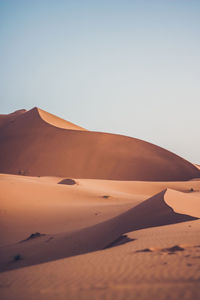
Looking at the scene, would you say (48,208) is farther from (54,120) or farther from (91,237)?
(54,120)

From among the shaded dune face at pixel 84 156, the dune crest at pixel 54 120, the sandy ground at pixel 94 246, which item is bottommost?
the sandy ground at pixel 94 246

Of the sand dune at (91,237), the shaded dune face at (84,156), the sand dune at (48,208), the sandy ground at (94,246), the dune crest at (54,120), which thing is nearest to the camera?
the sandy ground at (94,246)

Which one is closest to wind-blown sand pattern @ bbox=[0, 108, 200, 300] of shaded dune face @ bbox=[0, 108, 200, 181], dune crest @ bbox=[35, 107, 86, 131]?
shaded dune face @ bbox=[0, 108, 200, 181]

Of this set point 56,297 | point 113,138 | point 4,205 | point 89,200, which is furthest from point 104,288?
point 113,138

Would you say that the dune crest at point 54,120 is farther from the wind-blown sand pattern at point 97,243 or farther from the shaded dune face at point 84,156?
the wind-blown sand pattern at point 97,243

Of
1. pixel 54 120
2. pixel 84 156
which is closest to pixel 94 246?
pixel 84 156

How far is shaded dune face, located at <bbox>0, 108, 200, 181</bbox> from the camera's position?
37.2m

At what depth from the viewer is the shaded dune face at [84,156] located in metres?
37.2

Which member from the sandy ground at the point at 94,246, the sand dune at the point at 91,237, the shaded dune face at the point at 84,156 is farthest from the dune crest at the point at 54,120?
the sand dune at the point at 91,237

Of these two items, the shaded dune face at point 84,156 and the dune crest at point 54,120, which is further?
the dune crest at point 54,120

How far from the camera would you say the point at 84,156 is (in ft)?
128

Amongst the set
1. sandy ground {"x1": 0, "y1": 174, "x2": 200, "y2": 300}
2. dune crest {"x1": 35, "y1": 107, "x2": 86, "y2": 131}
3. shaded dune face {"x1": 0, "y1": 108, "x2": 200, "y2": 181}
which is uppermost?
dune crest {"x1": 35, "y1": 107, "x2": 86, "y2": 131}

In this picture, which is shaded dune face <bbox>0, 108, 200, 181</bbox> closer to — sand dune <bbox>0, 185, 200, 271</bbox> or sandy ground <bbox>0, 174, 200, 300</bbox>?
sandy ground <bbox>0, 174, 200, 300</bbox>

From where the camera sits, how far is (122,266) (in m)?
4.89
